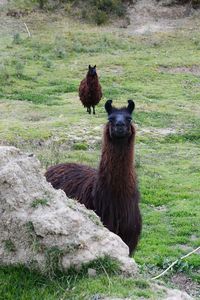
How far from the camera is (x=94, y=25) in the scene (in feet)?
118

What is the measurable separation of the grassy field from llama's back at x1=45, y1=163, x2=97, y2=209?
3.71 feet

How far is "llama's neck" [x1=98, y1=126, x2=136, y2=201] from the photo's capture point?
7.33m

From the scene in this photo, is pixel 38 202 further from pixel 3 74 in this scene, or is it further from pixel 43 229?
pixel 3 74

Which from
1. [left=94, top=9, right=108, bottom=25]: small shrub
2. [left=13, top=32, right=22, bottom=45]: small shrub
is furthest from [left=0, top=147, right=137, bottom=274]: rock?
[left=94, top=9, right=108, bottom=25]: small shrub

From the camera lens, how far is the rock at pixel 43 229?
537cm

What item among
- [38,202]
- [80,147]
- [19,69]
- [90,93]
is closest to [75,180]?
[38,202]

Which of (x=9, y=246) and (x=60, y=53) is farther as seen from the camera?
(x=60, y=53)

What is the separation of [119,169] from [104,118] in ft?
36.1

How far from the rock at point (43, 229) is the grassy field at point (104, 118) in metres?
0.14

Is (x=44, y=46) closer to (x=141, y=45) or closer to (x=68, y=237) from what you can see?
(x=141, y=45)

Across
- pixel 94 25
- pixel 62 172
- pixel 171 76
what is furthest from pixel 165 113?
pixel 94 25

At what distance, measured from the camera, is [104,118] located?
60.0ft

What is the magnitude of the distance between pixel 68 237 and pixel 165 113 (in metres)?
14.4

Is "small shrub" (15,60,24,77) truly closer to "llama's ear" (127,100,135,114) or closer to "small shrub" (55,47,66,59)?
"small shrub" (55,47,66,59)
